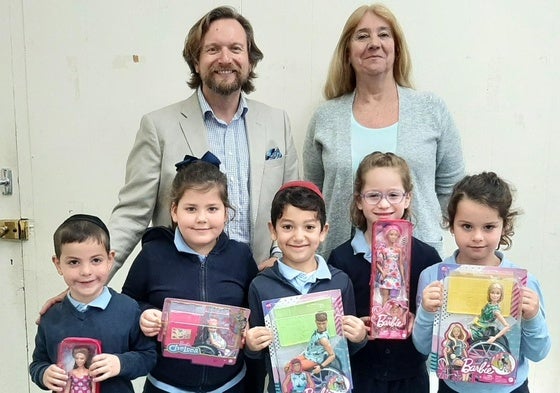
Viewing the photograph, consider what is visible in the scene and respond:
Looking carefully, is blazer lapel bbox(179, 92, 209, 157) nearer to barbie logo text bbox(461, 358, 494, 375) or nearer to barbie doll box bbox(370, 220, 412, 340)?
barbie doll box bbox(370, 220, 412, 340)

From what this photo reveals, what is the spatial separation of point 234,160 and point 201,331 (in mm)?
795

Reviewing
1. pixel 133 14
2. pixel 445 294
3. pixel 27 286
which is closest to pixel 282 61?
pixel 133 14

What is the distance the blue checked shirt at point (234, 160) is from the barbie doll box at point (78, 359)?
75cm

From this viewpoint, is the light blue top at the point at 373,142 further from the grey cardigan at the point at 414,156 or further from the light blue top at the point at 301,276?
the light blue top at the point at 301,276

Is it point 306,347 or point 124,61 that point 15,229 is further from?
point 306,347

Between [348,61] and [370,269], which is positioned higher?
[348,61]

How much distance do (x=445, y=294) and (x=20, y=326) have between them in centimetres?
265

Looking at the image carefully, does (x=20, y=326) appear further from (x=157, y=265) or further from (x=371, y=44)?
(x=371, y=44)

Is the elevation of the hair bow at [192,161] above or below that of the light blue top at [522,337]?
above

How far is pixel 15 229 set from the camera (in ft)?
9.95

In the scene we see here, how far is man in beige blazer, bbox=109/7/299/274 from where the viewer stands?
6.99 ft

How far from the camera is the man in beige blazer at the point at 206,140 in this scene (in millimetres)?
2131

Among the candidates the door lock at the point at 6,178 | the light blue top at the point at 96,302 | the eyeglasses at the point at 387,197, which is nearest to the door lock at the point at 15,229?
the door lock at the point at 6,178

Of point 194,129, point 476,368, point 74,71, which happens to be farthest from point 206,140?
point 476,368
